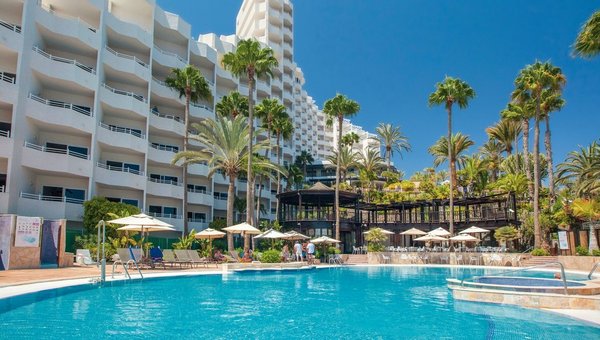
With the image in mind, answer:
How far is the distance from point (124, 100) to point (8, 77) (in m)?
9.25

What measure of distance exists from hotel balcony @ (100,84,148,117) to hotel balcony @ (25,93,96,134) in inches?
72.8

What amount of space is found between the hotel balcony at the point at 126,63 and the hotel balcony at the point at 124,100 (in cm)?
180

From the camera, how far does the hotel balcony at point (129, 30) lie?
35750 mm

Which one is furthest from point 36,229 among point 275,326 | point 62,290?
point 275,326

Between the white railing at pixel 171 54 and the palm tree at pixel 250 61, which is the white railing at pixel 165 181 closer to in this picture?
the palm tree at pixel 250 61

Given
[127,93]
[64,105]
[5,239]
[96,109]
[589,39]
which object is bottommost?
[5,239]

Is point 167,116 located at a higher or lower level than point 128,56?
lower

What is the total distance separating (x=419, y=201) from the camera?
43656 millimetres

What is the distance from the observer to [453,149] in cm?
5075

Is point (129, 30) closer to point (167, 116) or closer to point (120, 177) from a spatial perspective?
point (167, 116)

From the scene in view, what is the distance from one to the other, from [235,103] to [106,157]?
12.6 meters

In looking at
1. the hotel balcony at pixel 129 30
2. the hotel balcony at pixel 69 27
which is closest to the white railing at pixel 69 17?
the hotel balcony at pixel 69 27

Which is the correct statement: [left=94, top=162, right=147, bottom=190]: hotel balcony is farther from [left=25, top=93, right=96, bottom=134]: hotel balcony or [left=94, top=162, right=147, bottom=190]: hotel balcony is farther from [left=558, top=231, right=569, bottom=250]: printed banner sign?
[left=558, top=231, right=569, bottom=250]: printed banner sign

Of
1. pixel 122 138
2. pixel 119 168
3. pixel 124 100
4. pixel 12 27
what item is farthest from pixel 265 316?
pixel 124 100
